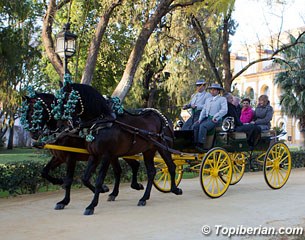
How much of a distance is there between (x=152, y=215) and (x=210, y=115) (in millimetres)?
3239

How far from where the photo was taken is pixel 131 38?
24.8 m

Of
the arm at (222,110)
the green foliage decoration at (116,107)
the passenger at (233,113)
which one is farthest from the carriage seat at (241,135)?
the green foliage decoration at (116,107)

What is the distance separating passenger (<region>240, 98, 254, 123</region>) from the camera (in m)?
11.4

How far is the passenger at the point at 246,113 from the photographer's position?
11.4 meters

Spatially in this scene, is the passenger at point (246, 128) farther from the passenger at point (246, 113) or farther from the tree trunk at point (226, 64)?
the tree trunk at point (226, 64)

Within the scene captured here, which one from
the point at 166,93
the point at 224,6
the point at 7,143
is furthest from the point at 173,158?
the point at 7,143

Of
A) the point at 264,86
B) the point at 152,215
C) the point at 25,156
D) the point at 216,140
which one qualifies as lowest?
the point at 25,156

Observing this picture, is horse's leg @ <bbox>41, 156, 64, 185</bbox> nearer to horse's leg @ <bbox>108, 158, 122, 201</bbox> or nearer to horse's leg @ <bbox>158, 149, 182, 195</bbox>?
horse's leg @ <bbox>108, 158, 122, 201</bbox>

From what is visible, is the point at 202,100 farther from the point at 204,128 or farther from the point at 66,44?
the point at 66,44

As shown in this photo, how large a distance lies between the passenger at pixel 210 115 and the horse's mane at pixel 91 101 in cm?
261

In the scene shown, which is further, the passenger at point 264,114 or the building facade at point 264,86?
the building facade at point 264,86

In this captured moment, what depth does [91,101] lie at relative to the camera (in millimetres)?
7762

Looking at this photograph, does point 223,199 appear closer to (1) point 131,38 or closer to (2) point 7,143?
(1) point 131,38

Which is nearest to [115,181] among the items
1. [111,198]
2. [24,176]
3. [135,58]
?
[111,198]
